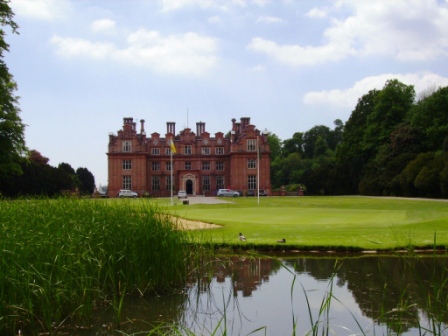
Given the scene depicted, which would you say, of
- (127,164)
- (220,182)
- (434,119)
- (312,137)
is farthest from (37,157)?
(312,137)

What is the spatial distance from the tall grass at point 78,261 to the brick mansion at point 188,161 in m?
56.4

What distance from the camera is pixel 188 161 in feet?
225

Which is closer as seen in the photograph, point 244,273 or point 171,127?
point 244,273

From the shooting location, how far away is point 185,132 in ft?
227

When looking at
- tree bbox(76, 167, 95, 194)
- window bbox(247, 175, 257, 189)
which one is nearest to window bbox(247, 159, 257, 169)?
window bbox(247, 175, 257, 189)

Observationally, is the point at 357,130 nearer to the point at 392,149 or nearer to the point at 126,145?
the point at 392,149

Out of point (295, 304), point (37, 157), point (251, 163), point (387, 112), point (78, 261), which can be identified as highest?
point (387, 112)

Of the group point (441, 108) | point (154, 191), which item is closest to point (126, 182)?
point (154, 191)

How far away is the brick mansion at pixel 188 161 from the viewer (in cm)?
6525

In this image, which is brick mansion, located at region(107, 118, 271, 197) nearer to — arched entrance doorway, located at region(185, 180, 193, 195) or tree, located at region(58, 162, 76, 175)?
arched entrance doorway, located at region(185, 180, 193, 195)

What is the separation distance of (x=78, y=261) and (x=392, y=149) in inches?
2001

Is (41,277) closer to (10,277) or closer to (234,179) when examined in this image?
(10,277)

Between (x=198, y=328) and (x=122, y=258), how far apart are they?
5.41 ft

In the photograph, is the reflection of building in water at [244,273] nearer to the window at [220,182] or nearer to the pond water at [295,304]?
the pond water at [295,304]
